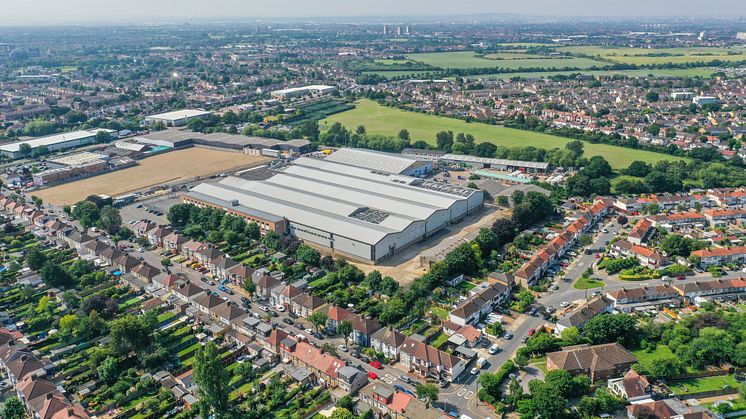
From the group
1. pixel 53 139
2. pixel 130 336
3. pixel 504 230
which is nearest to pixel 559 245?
pixel 504 230

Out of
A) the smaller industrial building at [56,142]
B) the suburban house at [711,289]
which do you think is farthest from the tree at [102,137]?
the suburban house at [711,289]

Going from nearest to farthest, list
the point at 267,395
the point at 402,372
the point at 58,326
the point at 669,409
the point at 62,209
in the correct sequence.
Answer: the point at 669,409, the point at 267,395, the point at 402,372, the point at 58,326, the point at 62,209

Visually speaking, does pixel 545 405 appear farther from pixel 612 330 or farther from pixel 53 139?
pixel 53 139

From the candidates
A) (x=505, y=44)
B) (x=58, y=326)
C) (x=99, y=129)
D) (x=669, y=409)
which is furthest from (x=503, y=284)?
(x=505, y=44)

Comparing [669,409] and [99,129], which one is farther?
[99,129]

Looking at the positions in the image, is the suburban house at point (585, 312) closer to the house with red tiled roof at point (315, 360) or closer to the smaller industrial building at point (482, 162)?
the house with red tiled roof at point (315, 360)

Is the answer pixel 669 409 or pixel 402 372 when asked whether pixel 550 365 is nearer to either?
pixel 669 409
